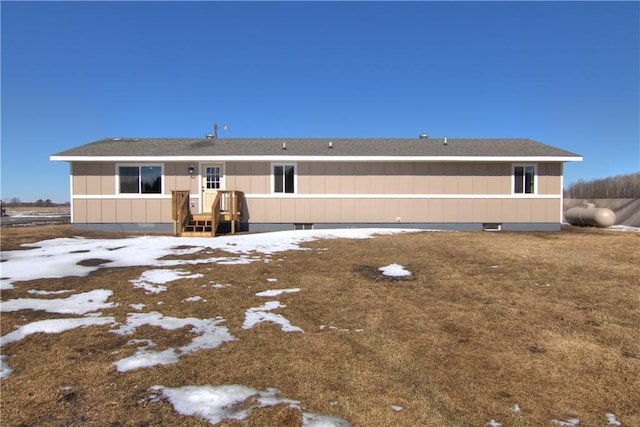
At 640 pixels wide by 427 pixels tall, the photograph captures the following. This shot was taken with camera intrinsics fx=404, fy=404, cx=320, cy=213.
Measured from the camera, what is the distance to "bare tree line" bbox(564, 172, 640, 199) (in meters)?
26.0

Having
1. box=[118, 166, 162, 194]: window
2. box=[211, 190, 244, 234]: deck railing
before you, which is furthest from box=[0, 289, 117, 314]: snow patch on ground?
box=[118, 166, 162, 194]: window

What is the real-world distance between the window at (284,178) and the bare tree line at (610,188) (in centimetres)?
2000

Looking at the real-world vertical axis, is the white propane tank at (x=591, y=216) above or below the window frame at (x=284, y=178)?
below

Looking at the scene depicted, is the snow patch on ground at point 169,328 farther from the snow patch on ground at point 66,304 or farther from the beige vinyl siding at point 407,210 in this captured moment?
the beige vinyl siding at point 407,210

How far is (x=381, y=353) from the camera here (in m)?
3.70

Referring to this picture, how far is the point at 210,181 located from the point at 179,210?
2.30 meters

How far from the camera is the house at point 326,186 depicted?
47.1ft

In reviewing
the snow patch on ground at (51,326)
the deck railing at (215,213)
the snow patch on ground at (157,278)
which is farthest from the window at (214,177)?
the snow patch on ground at (51,326)

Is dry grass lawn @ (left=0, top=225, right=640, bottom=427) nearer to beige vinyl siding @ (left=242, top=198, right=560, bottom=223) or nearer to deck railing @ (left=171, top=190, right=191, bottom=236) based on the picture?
deck railing @ (left=171, top=190, right=191, bottom=236)

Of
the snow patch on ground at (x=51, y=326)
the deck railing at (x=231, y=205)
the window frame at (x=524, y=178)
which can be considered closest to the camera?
the snow patch on ground at (x=51, y=326)

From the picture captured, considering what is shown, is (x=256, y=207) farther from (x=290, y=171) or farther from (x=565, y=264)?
(x=565, y=264)

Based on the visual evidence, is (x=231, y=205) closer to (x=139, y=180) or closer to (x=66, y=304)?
(x=139, y=180)

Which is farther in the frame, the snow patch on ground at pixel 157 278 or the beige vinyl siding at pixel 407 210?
the beige vinyl siding at pixel 407 210

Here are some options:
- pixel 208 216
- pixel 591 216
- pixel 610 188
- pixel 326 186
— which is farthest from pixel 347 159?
pixel 610 188
